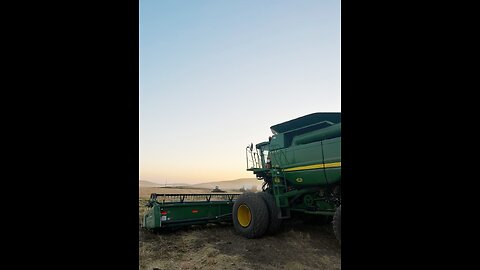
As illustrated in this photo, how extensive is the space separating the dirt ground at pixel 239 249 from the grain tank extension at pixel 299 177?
0.39 metres

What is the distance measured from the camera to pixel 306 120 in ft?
20.6

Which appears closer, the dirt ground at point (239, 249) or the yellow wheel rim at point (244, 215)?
the dirt ground at point (239, 249)

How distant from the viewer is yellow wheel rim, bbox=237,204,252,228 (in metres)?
6.25

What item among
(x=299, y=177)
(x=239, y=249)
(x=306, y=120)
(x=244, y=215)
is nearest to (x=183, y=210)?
(x=244, y=215)

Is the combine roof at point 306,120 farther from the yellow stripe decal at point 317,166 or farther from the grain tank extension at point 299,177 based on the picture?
the yellow stripe decal at point 317,166

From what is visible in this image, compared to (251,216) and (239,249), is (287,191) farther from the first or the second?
(239,249)

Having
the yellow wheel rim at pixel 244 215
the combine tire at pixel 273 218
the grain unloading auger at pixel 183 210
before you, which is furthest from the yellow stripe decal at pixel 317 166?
the grain unloading auger at pixel 183 210

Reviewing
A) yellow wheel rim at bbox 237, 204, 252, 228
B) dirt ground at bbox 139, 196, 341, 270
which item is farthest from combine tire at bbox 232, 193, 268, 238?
dirt ground at bbox 139, 196, 341, 270

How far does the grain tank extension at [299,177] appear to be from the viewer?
223 inches
